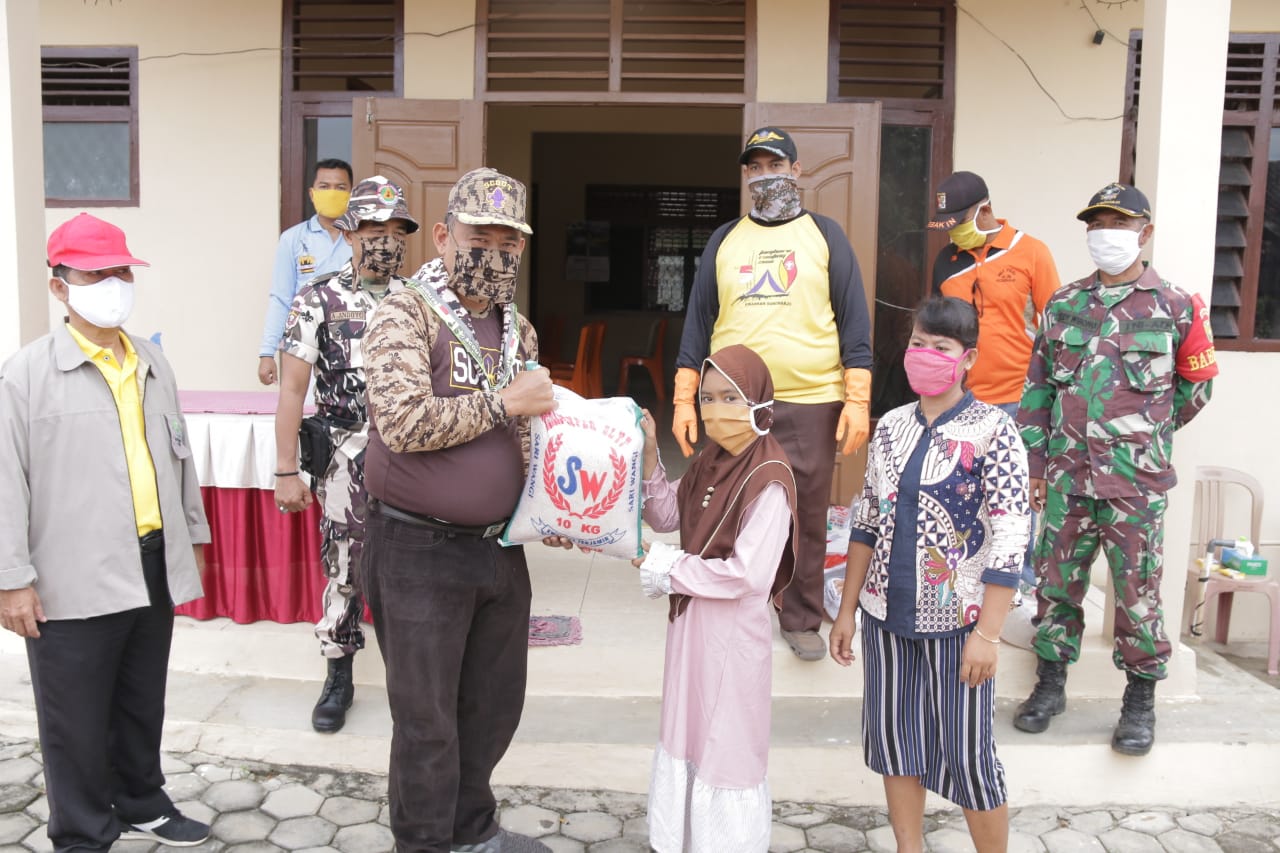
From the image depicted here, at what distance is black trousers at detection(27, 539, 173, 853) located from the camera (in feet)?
9.24

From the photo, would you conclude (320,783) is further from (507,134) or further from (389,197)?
(507,134)

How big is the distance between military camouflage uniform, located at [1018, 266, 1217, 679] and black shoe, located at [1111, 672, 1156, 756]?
2.8 inches

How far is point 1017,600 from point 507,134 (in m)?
7.77

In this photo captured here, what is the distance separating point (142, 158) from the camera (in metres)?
6.17

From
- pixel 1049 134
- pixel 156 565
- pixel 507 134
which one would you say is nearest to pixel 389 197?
pixel 156 565

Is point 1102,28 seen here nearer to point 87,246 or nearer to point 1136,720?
point 1136,720

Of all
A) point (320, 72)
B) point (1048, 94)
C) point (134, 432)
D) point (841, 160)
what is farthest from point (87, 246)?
point (1048, 94)

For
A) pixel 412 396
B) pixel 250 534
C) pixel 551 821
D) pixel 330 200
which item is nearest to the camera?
pixel 412 396

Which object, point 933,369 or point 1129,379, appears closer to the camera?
point 933,369

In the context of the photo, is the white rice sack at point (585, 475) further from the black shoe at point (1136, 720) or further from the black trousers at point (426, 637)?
the black shoe at point (1136, 720)

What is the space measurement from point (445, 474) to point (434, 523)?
0.49 ft

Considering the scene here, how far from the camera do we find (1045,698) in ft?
12.6

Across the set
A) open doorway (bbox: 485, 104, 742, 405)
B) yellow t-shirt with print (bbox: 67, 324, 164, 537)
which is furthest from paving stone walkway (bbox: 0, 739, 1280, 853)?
open doorway (bbox: 485, 104, 742, 405)

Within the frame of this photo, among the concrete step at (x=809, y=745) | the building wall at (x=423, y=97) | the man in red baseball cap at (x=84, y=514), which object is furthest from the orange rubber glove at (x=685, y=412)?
the building wall at (x=423, y=97)
